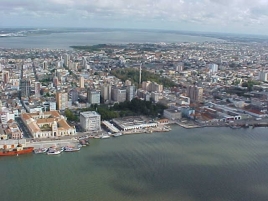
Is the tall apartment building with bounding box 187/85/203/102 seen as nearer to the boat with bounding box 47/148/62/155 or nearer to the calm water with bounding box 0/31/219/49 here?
the boat with bounding box 47/148/62/155

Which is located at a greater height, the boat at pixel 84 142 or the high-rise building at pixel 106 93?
the high-rise building at pixel 106 93

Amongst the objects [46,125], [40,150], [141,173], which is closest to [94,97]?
[46,125]

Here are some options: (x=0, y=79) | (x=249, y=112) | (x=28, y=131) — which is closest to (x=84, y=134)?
(x=28, y=131)

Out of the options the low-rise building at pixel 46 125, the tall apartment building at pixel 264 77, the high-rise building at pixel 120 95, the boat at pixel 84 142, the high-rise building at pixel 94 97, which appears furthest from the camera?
the tall apartment building at pixel 264 77

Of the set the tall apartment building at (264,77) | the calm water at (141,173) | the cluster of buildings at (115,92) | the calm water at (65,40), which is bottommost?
the calm water at (141,173)

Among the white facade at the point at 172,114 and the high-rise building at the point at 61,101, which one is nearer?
the white facade at the point at 172,114

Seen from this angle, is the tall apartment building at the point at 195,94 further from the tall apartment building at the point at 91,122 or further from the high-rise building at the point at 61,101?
the tall apartment building at the point at 91,122

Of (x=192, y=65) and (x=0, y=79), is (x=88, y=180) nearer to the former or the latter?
(x=0, y=79)

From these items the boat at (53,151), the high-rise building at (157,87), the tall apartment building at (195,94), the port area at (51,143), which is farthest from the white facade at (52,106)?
Result: the tall apartment building at (195,94)
